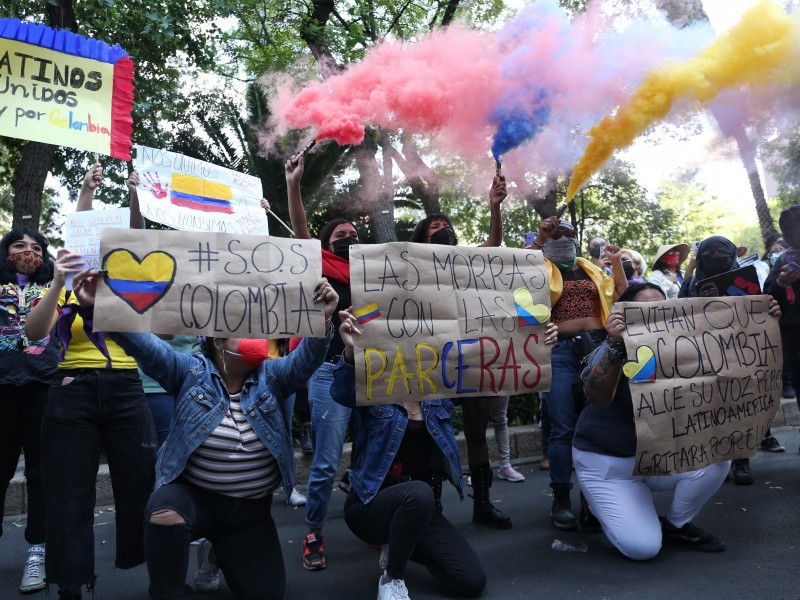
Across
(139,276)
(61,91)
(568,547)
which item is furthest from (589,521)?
(61,91)

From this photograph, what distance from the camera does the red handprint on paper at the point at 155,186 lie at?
4844 millimetres

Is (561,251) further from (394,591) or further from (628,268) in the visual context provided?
(394,591)

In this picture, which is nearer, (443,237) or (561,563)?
(561,563)

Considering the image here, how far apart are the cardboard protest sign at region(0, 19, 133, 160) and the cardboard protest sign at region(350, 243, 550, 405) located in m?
1.91

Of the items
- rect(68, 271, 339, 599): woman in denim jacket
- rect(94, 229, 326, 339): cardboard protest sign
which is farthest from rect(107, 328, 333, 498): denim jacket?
rect(94, 229, 326, 339): cardboard protest sign

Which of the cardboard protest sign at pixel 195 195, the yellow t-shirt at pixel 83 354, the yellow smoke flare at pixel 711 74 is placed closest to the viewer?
the yellow t-shirt at pixel 83 354

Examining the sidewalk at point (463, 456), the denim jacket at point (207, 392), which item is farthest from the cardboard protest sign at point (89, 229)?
the sidewalk at point (463, 456)

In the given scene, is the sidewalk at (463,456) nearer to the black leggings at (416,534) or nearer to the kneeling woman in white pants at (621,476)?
the kneeling woman in white pants at (621,476)

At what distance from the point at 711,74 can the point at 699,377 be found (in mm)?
2000

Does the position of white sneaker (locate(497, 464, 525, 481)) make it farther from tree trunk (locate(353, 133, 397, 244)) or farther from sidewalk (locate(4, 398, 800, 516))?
tree trunk (locate(353, 133, 397, 244))

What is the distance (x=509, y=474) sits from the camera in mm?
6105

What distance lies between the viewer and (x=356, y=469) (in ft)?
11.9

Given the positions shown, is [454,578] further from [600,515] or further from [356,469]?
[600,515]

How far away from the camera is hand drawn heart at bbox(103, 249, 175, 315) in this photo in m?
3.07
